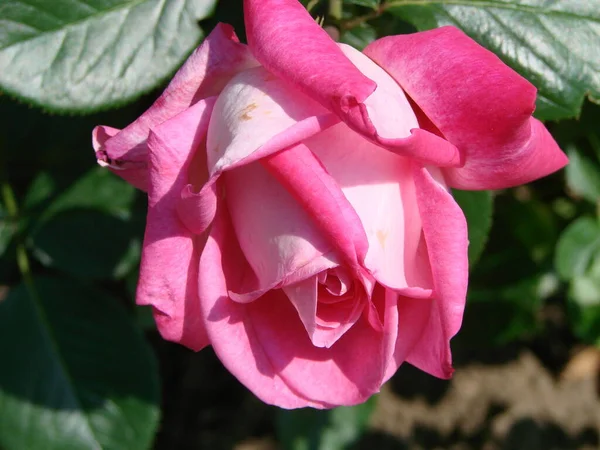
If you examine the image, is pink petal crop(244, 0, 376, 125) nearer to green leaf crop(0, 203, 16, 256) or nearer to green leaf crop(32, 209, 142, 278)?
green leaf crop(32, 209, 142, 278)

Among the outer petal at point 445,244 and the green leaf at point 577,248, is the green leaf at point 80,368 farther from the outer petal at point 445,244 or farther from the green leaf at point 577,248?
the green leaf at point 577,248

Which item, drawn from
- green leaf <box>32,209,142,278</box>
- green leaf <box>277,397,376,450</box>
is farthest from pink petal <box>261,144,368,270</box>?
green leaf <box>277,397,376,450</box>

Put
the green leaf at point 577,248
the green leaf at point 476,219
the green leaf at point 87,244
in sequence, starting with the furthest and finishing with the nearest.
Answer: the green leaf at point 577,248 < the green leaf at point 87,244 < the green leaf at point 476,219

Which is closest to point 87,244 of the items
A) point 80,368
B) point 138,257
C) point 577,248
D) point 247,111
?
point 138,257

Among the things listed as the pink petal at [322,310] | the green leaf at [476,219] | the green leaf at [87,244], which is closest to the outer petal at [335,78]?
the pink petal at [322,310]

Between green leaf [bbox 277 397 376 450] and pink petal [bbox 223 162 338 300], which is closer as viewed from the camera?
pink petal [bbox 223 162 338 300]

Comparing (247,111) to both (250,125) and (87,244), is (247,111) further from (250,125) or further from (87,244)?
(87,244)
